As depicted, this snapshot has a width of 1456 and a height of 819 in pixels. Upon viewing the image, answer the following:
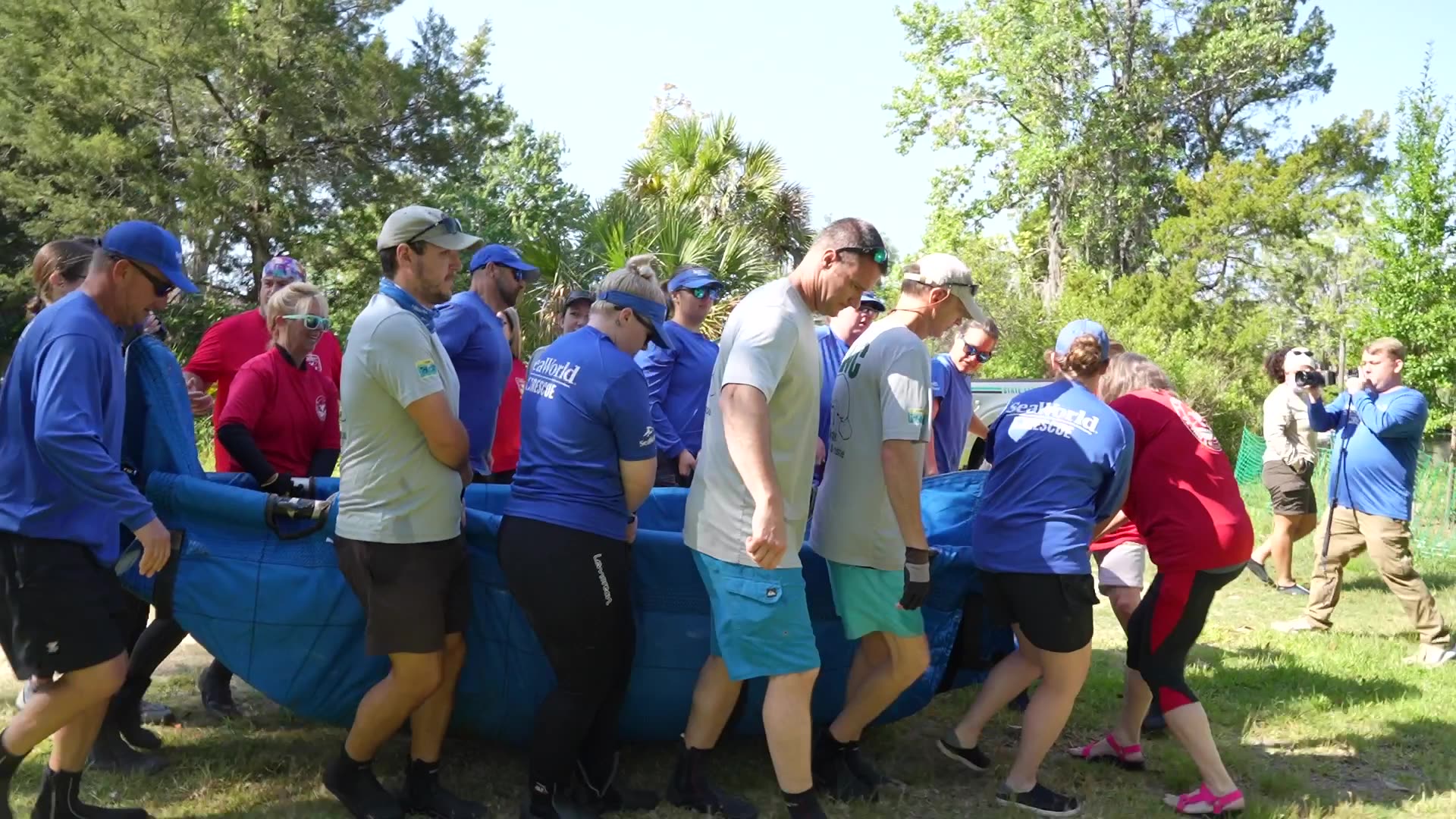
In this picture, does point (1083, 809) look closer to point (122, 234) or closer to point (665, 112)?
point (122, 234)

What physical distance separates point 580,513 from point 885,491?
37.2 inches

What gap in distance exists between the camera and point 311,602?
374cm

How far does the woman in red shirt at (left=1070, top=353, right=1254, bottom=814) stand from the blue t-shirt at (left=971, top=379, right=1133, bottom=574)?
214mm

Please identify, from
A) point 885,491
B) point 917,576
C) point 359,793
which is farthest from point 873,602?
point 359,793

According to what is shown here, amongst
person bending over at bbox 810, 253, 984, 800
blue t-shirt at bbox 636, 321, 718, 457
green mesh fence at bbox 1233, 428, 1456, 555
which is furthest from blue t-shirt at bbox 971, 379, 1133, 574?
green mesh fence at bbox 1233, 428, 1456, 555

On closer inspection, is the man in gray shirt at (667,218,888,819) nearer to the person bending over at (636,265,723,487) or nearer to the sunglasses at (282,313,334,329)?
the person bending over at (636,265,723,487)

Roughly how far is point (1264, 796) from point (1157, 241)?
2654cm

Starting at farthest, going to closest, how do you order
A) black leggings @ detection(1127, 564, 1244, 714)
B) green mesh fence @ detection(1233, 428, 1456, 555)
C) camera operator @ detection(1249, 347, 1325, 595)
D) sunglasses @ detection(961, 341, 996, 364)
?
green mesh fence @ detection(1233, 428, 1456, 555) → camera operator @ detection(1249, 347, 1325, 595) → sunglasses @ detection(961, 341, 996, 364) → black leggings @ detection(1127, 564, 1244, 714)

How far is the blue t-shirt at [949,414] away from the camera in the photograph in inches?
211

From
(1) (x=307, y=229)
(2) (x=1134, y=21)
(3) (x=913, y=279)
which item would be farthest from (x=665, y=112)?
(3) (x=913, y=279)

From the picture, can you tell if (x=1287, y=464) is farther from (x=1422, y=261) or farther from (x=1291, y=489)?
(x=1422, y=261)

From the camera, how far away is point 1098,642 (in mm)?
6418

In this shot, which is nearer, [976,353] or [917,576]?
[917,576]

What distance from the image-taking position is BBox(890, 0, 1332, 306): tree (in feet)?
98.4
